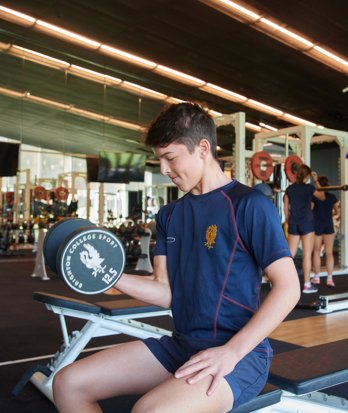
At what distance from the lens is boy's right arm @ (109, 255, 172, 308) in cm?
126

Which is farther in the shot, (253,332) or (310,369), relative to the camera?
(310,369)

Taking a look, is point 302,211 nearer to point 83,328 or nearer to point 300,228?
point 300,228

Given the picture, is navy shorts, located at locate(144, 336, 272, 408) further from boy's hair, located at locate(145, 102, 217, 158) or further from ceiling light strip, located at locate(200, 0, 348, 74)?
ceiling light strip, located at locate(200, 0, 348, 74)

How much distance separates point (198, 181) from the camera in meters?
1.19

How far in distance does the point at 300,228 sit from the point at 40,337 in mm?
2735

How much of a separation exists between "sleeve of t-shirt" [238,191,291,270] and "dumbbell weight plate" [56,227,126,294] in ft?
0.98

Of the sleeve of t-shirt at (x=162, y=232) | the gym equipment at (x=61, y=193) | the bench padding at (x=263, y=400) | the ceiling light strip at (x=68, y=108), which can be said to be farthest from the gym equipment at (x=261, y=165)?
the bench padding at (x=263, y=400)

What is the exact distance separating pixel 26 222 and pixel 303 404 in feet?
27.4

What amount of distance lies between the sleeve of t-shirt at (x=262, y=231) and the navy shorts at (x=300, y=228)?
12.2 feet

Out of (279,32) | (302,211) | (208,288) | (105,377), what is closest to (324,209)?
(302,211)

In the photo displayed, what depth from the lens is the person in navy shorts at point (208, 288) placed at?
1.04 metres

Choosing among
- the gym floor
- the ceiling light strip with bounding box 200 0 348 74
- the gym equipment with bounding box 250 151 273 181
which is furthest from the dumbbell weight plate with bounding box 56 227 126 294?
the ceiling light strip with bounding box 200 0 348 74

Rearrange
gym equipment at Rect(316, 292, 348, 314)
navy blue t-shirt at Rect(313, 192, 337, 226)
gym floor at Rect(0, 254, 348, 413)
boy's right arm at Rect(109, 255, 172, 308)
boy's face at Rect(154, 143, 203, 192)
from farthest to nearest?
1. navy blue t-shirt at Rect(313, 192, 337, 226)
2. gym equipment at Rect(316, 292, 348, 314)
3. gym floor at Rect(0, 254, 348, 413)
4. boy's right arm at Rect(109, 255, 172, 308)
5. boy's face at Rect(154, 143, 203, 192)

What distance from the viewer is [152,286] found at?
1297mm
